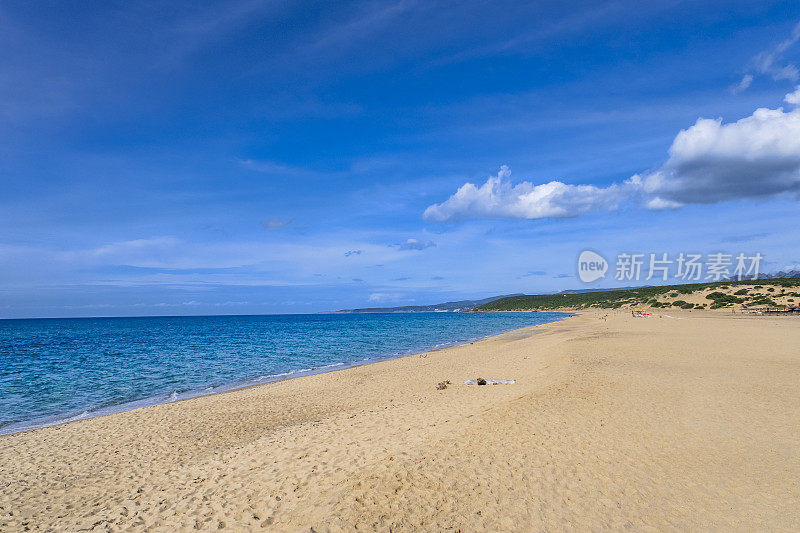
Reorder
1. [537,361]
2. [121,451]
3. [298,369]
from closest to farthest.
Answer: [121,451] < [537,361] < [298,369]

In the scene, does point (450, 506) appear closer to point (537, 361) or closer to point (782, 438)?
point (782, 438)

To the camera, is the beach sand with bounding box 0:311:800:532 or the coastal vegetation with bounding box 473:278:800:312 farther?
the coastal vegetation with bounding box 473:278:800:312

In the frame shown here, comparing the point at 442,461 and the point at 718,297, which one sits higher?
the point at 718,297

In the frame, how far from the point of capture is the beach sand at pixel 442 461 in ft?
21.4

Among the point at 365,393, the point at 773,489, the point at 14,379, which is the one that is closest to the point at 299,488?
the point at 773,489

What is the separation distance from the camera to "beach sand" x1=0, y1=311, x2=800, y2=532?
21.4 feet

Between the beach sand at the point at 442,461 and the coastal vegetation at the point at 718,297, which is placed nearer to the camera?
the beach sand at the point at 442,461

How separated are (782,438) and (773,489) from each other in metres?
3.23

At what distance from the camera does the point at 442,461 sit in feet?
26.8

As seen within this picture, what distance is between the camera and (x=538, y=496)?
6.93 meters

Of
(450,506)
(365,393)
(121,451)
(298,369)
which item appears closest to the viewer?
(450,506)

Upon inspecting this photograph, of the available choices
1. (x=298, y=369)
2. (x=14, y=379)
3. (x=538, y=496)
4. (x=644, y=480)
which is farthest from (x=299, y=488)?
(x=14, y=379)

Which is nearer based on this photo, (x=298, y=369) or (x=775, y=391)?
(x=775, y=391)

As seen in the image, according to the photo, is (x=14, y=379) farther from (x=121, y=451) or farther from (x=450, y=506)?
(x=450, y=506)
